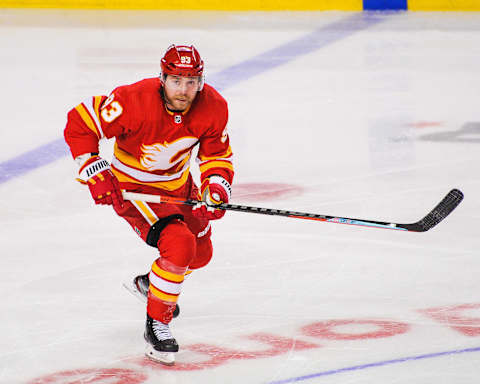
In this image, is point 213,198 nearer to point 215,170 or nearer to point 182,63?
point 215,170

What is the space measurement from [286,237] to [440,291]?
0.80 metres

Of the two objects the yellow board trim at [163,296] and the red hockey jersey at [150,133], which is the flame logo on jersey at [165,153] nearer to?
the red hockey jersey at [150,133]

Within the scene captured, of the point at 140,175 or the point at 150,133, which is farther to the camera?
the point at 140,175

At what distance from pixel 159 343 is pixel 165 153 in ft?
1.95

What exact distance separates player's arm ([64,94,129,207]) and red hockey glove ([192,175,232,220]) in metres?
0.27

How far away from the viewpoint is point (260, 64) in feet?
24.6

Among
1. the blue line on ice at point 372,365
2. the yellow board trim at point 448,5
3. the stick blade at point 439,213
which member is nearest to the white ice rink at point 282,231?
the blue line on ice at point 372,365

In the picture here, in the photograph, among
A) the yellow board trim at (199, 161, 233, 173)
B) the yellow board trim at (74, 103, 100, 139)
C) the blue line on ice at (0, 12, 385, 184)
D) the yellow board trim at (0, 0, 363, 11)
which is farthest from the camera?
the yellow board trim at (0, 0, 363, 11)

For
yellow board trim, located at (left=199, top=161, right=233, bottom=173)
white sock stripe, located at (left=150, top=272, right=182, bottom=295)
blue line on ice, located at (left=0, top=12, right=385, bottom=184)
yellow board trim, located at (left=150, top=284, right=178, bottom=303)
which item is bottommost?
blue line on ice, located at (left=0, top=12, right=385, bottom=184)

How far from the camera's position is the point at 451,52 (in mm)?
7629


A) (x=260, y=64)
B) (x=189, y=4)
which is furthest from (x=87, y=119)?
(x=189, y=4)

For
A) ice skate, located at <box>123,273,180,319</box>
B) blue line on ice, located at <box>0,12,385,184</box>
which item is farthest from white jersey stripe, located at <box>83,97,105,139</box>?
blue line on ice, located at <box>0,12,385,184</box>

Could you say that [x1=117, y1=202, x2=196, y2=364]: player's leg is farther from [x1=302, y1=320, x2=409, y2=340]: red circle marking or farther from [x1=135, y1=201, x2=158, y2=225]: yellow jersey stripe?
[x1=302, y1=320, x2=409, y2=340]: red circle marking

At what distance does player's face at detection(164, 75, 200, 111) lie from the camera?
124 inches
